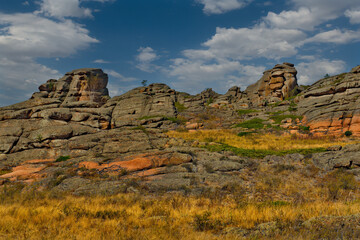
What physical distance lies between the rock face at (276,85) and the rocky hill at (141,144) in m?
14.4

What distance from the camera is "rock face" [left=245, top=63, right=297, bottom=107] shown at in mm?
69044

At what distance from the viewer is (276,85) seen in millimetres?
70688

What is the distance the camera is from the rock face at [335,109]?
102ft

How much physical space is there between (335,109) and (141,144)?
3451cm

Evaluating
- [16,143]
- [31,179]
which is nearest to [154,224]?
[31,179]

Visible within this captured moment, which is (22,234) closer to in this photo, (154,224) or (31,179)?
(154,224)

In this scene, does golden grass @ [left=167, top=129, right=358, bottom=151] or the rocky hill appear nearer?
the rocky hill

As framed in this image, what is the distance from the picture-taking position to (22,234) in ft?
18.1

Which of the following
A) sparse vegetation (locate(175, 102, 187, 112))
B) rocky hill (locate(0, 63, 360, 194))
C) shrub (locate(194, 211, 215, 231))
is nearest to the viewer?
shrub (locate(194, 211, 215, 231))

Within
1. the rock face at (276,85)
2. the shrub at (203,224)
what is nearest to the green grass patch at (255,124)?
the rock face at (276,85)

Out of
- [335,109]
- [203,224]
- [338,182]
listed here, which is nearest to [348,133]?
[335,109]

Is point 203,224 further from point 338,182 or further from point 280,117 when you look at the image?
point 280,117

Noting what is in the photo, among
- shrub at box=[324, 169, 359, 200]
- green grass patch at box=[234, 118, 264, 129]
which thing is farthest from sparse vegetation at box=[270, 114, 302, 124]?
shrub at box=[324, 169, 359, 200]

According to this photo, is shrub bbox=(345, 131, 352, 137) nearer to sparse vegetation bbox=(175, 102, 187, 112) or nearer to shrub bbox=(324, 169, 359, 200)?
shrub bbox=(324, 169, 359, 200)
